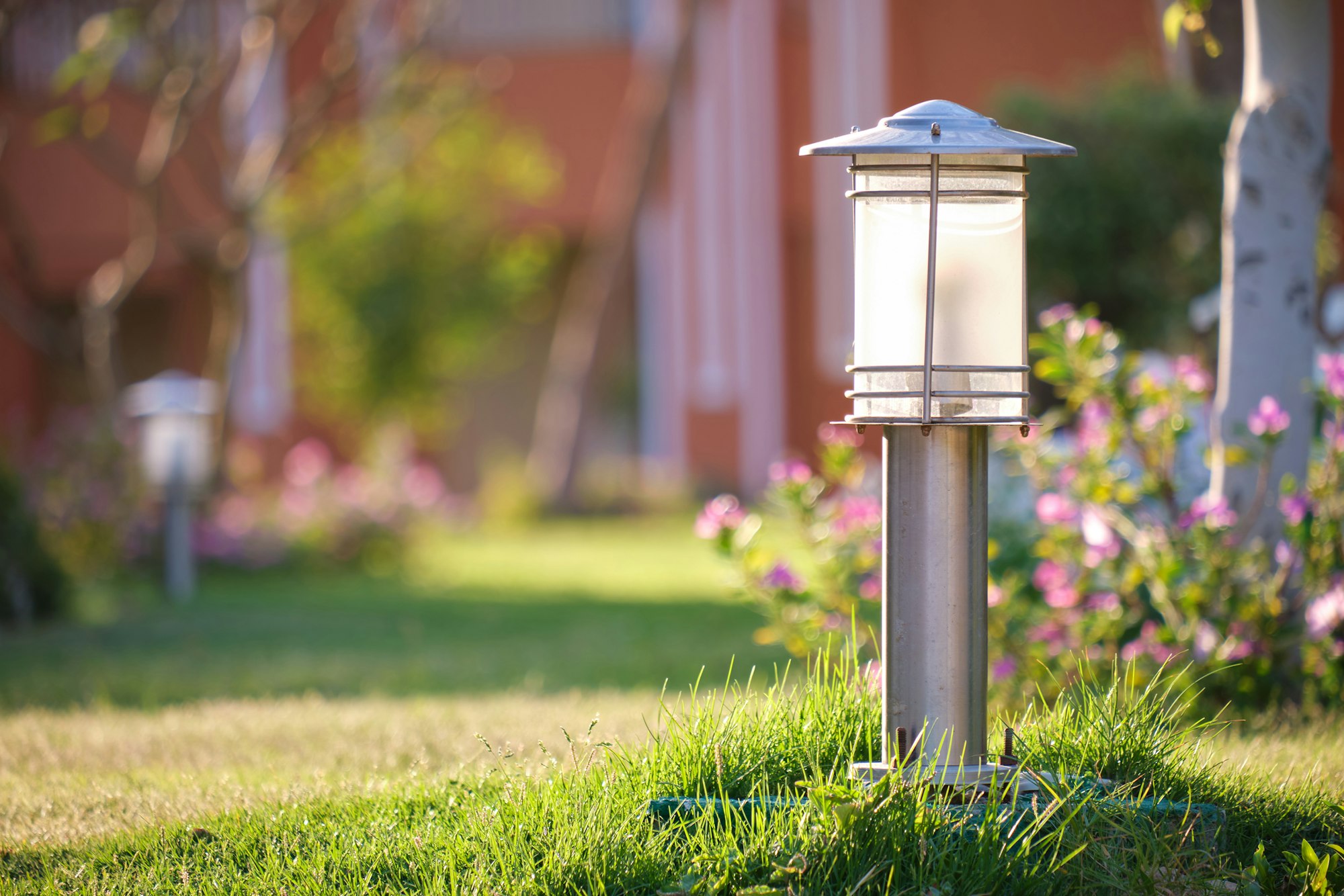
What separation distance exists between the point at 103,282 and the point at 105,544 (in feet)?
6.97

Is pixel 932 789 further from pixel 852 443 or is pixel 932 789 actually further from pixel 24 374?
pixel 24 374

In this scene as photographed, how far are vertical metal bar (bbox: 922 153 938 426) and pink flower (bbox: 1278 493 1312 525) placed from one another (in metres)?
1.65

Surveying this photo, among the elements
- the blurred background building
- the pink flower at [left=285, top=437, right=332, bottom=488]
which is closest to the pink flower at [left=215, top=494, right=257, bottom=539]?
the blurred background building

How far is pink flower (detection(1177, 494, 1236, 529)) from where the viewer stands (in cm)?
402

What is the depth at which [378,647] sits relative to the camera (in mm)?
6938

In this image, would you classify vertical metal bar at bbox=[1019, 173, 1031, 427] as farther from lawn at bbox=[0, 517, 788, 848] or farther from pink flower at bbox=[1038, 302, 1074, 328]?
pink flower at bbox=[1038, 302, 1074, 328]

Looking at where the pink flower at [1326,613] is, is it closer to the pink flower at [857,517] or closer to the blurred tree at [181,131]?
the pink flower at [857,517]

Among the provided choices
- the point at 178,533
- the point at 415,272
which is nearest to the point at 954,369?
the point at 178,533

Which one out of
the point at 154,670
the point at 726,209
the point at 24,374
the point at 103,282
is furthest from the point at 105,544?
the point at 24,374

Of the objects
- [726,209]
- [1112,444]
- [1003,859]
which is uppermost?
[726,209]

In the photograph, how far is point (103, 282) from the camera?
33.2ft

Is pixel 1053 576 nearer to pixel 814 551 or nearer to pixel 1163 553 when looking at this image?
pixel 1163 553

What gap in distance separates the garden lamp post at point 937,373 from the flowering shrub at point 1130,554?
1107mm

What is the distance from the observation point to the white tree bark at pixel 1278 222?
4.13 meters
